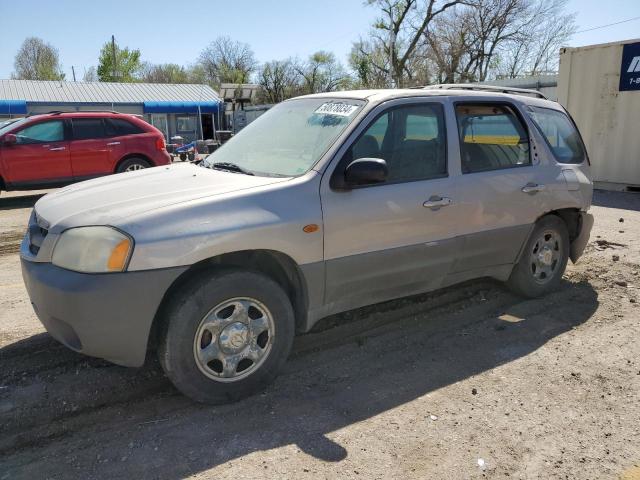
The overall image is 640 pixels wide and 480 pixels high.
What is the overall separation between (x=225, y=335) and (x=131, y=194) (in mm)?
1067

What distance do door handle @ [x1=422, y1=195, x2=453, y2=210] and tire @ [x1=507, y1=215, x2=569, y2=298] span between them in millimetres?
1234

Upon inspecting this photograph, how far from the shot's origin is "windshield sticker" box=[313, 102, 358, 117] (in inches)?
148

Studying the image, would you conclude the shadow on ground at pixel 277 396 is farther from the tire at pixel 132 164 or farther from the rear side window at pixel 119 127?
the rear side window at pixel 119 127

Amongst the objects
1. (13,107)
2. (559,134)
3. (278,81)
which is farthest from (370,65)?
(559,134)

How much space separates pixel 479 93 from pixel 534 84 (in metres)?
14.5

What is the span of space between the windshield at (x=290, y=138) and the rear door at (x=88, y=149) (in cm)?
782

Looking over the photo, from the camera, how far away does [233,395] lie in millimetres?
3229

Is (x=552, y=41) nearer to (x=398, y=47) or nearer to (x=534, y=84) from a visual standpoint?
(x=398, y=47)

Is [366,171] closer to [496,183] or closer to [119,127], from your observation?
[496,183]

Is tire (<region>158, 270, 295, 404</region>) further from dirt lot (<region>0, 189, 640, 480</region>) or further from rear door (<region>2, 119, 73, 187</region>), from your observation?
rear door (<region>2, 119, 73, 187</region>)

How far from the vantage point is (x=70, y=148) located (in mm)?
10930

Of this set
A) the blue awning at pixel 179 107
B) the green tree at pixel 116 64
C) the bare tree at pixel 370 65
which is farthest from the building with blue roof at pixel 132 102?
the green tree at pixel 116 64

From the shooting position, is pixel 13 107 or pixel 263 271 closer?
pixel 263 271

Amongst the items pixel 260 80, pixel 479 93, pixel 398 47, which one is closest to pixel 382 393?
pixel 479 93
